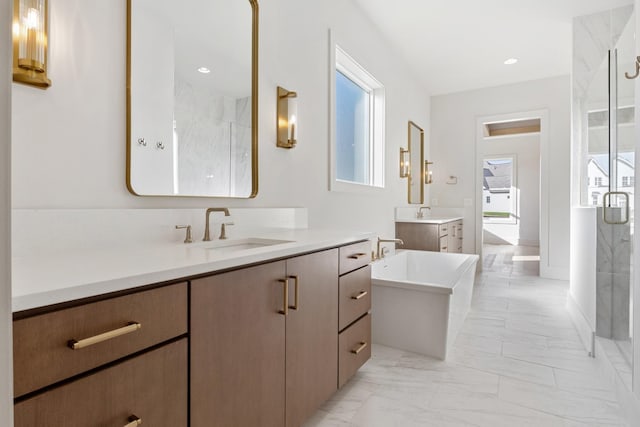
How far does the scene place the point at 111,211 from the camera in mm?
1218

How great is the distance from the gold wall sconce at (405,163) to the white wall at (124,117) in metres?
0.17

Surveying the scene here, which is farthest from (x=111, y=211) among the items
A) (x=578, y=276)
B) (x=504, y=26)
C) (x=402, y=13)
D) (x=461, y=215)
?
(x=461, y=215)

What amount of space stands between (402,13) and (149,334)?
11.5 feet

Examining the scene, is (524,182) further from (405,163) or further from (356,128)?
(356,128)

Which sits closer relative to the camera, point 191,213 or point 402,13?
point 191,213

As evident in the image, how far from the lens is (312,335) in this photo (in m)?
1.44

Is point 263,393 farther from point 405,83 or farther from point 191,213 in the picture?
point 405,83

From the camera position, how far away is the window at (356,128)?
2996 millimetres

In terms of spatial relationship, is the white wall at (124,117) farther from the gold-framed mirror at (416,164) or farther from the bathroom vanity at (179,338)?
the gold-framed mirror at (416,164)

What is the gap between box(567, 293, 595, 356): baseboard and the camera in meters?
2.31

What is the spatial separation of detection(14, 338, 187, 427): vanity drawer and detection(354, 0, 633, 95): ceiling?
10.8 feet

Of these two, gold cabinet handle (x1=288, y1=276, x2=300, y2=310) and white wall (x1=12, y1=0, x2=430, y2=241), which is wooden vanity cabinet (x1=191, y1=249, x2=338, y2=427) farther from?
white wall (x1=12, y1=0, x2=430, y2=241)

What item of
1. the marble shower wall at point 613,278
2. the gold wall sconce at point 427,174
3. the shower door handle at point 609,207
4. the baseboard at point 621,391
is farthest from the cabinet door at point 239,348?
the gold wall sconce at point 427,174

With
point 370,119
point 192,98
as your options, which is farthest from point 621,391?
point 370,119
